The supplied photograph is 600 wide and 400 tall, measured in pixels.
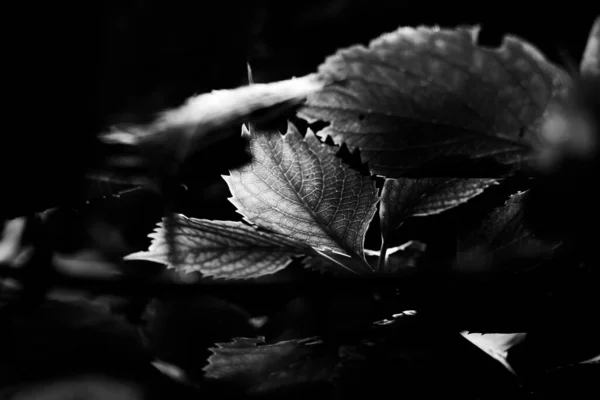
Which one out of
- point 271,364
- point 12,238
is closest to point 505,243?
point 271,364

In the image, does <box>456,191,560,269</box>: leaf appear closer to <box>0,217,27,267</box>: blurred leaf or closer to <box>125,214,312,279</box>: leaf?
<box>125,214,312,279</box>: leaf

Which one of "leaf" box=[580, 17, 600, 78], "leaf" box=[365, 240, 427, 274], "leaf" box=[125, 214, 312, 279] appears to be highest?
"leaf" box=[580, 17, 600, 78]

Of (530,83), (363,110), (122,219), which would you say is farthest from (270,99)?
(122,219)

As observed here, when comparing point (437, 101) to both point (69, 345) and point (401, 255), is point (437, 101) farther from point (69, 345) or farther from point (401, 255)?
point (69, 345)

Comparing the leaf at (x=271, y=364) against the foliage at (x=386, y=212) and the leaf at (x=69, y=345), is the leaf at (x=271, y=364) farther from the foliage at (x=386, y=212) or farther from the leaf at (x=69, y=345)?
the leaf at (x=69, y=345)

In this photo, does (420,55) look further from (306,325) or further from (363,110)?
(306,325)

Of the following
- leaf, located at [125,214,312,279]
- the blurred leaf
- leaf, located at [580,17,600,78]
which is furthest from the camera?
the blurred leaf

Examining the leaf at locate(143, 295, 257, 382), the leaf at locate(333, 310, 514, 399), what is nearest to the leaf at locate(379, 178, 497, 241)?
the leaf at locate(333, 310, 514, 399)
